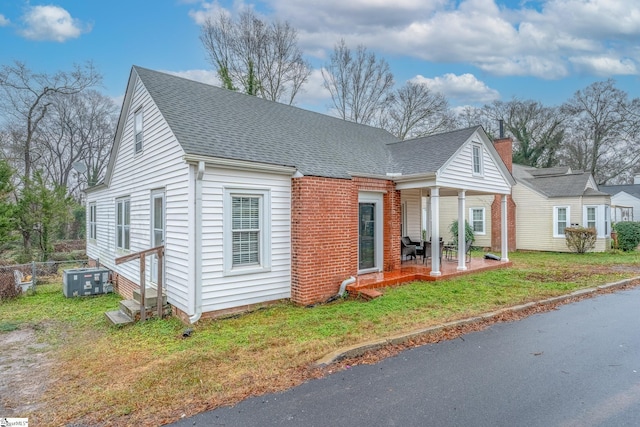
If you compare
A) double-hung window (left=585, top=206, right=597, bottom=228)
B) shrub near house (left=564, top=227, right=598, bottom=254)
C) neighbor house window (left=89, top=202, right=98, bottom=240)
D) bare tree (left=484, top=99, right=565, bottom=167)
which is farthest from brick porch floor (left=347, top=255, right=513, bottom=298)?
bare tree (left=484, top=99, right=565, bottom=167)

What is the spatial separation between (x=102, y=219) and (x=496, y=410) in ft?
43.6

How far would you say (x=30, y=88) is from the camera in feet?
70.0

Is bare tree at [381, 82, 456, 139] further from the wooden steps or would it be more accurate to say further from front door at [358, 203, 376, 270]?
the wooden steps

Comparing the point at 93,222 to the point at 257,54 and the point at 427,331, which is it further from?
the point at 257,54

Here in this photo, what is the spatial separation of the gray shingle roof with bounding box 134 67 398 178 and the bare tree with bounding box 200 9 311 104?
12909 mm

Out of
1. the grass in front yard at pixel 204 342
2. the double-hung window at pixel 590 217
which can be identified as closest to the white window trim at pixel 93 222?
the grass in front yard at pixel 204 342

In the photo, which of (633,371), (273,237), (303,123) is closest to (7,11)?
(303,123)

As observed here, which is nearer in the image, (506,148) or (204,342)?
(204,342)

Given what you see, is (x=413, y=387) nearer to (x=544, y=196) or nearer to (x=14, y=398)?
(x=14, y=398)

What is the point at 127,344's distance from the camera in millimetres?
5555

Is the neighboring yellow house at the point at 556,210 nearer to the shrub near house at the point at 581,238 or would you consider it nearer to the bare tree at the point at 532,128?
the shrub near house at the point at 581,238

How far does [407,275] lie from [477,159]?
489cm

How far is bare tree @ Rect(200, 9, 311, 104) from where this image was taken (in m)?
23.2

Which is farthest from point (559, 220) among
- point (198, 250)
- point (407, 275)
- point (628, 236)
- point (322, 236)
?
point (198, 250)
